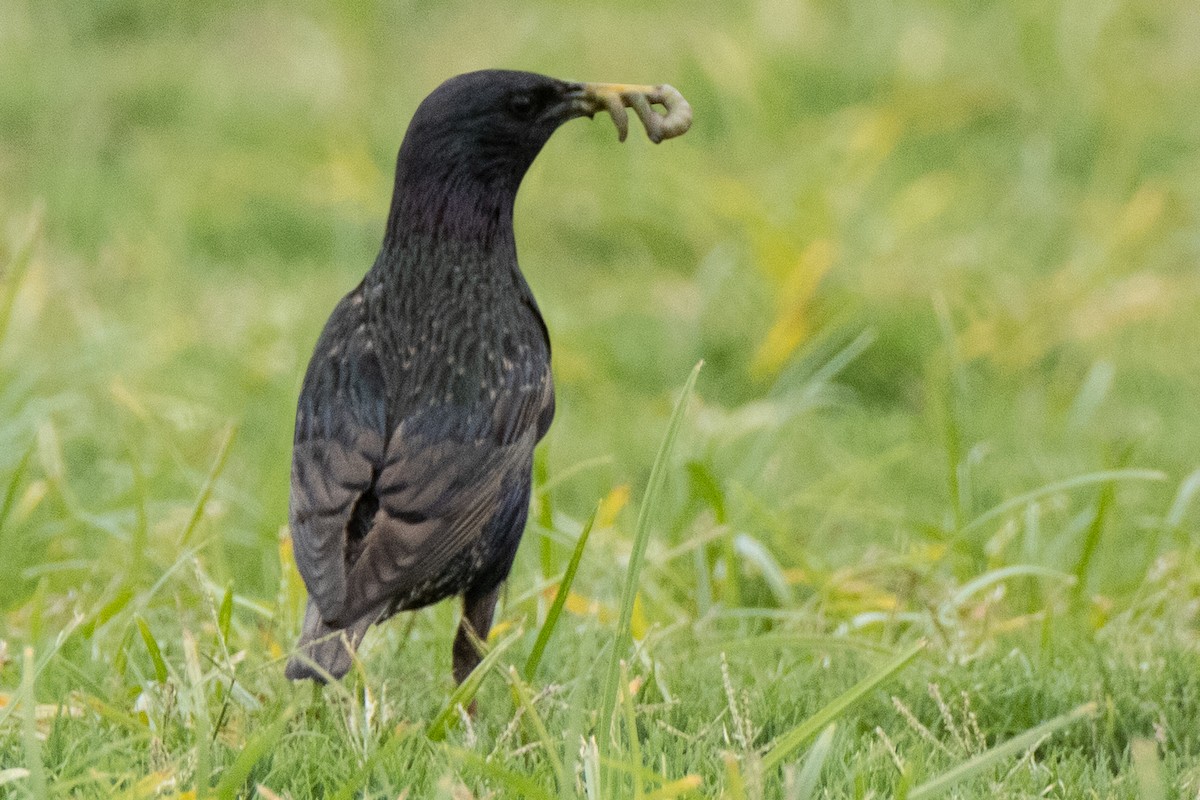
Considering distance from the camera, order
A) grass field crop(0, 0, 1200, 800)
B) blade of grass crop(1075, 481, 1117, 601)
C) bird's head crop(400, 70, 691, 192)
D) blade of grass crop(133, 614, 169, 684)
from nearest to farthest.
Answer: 1. grass field crop(0, 0, 1200, 800)
2. blade of grass crop(133, 614, 169, 684)
3. bird's head crop(400, 70, 691, 192)
4. blade of grass crop(1075, 481, 1117, 601)

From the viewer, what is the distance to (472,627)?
295cm

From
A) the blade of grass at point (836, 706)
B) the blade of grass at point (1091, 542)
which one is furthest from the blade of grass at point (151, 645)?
the blade of grass at point (1091, 542)

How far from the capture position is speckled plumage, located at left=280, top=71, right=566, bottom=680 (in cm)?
267

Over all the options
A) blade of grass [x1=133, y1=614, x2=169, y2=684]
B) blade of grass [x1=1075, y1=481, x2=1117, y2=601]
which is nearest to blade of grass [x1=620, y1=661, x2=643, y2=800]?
blade of grass [x1=133, y1=614, x2=169, y2=684]

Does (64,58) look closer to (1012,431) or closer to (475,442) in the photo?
(1012,431)

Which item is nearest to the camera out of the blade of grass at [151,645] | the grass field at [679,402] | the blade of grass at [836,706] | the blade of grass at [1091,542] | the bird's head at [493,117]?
the blade of grass at [836,706]

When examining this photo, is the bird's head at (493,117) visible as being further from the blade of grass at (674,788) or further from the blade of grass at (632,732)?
the blade of grass at (674,788)

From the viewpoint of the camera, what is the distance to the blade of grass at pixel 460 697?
249 cm

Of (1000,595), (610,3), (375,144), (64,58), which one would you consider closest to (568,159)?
(375,144)

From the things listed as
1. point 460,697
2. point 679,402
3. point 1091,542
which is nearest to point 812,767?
point 679,402

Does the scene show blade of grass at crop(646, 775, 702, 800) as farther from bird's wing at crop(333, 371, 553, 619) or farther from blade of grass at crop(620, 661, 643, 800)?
bird's wing at crop(333, 371, 553, 619)

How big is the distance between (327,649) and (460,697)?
225 mm

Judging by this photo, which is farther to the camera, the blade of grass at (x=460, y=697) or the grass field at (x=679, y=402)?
the grass field at (x=679, y=402)

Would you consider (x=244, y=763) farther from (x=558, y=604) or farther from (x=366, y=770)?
(x=558, y=604)
